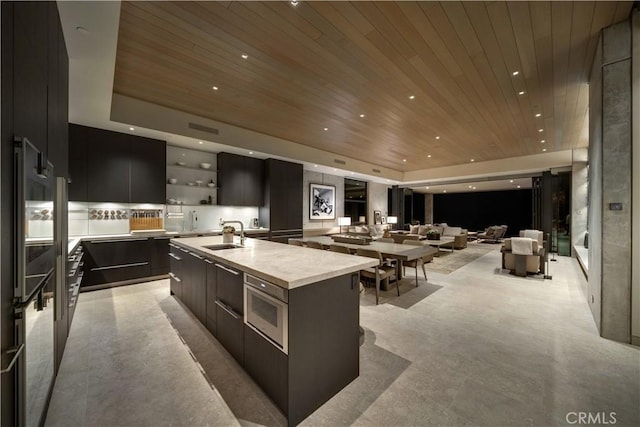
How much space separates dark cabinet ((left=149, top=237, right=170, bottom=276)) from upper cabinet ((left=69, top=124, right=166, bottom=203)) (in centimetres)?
77

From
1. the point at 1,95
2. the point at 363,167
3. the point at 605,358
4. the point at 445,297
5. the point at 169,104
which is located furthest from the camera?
the point at 363,167

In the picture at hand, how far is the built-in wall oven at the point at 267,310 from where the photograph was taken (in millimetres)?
1576

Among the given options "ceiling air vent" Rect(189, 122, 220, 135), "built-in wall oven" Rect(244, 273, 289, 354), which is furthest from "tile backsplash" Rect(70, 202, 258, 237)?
"built-in wall oven" Rect(244, 273, 289, 354)

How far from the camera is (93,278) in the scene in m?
4.08

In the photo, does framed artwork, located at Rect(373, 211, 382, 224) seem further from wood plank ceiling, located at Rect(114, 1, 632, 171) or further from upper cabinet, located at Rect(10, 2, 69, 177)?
upper cabinet, located at Rect(10, 2, 69, 177)

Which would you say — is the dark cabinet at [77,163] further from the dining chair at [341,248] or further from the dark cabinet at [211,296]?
the dining chair at [341,248]

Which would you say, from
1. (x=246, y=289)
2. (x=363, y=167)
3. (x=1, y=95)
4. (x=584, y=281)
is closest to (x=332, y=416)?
(x=246, y=289)

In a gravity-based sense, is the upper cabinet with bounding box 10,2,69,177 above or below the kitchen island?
above

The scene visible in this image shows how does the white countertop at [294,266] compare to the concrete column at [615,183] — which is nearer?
the white countertop at [294,266]

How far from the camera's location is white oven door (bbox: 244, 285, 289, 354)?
1.58m

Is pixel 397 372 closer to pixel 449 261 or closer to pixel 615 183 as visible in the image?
pixel 615 183

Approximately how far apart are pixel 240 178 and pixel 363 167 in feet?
15.5

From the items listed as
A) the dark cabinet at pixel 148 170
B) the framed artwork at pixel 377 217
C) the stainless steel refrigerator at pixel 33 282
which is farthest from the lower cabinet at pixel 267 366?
the framed artwork at pixel 377 217

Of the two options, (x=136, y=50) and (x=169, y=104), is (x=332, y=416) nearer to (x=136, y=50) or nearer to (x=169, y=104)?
(x=136, y=50)
